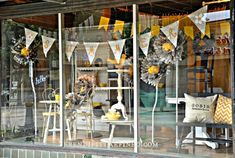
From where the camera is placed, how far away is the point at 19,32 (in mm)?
6156

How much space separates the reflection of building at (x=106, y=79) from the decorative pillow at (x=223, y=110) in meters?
0.05

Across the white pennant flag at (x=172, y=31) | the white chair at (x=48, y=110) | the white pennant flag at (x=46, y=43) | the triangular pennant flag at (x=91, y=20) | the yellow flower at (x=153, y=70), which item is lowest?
the white chair at (x=48, y=110)

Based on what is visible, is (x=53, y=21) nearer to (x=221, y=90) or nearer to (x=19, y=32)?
(x=19, y=32)

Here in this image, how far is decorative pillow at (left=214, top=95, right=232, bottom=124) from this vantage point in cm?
506

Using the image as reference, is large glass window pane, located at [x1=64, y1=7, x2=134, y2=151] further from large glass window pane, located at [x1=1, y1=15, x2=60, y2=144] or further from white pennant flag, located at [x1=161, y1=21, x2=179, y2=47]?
white pennant flag, located at [x1=161, y1=21, x2=179, y2=47]

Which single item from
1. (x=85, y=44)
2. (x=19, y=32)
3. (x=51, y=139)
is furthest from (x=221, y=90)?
(x=19, y=32)

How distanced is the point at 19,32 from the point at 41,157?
2005 millimetres

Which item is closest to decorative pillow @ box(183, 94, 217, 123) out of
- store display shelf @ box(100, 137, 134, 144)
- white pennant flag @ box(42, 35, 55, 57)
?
store display shelf @ box(100, 137, 134, 144)

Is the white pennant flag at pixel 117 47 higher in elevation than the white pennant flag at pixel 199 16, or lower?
lower

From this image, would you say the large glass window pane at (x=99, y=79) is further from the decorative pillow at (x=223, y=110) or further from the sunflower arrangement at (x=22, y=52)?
the decorative pillow at (x=223, y=110)

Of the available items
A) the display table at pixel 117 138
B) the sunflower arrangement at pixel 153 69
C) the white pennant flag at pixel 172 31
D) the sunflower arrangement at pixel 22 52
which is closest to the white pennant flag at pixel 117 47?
the sunflower arrangement at pixel 153 69

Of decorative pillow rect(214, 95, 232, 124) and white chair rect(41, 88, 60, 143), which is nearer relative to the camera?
decorative pillow rect(214, 95, 232, 124)

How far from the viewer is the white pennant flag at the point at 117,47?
596 cm

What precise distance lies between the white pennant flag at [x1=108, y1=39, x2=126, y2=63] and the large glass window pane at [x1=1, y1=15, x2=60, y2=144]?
91 cm
